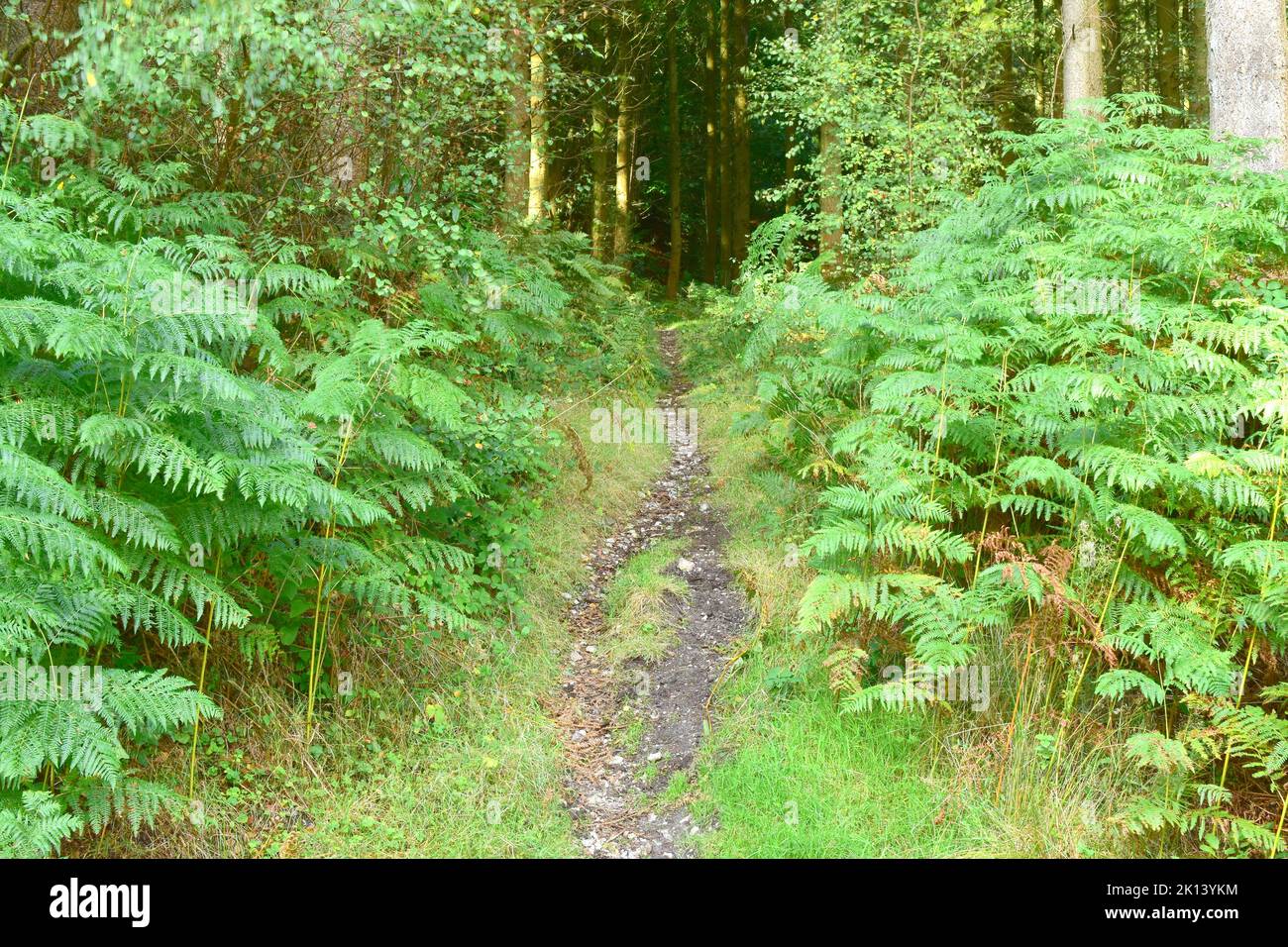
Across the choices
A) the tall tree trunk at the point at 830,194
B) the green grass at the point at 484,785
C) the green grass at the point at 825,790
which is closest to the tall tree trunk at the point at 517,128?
the tall tree trunk at the point at 830,194

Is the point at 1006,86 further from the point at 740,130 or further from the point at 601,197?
the point at 740,130

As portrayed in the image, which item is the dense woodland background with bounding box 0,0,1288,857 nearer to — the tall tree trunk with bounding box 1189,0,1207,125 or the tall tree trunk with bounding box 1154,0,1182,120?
the tall tree trunk with bounding box 1189,0,1207,125

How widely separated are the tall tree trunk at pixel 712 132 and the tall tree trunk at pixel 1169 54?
1133cm

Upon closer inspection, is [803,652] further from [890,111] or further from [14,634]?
[890,111]

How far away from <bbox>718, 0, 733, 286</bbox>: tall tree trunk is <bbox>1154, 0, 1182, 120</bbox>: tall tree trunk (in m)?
9.41

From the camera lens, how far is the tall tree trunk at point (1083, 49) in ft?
31.2

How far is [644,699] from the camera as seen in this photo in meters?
5.76

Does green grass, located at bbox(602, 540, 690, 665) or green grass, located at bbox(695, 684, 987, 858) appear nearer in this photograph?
green grass, located at bbox(695, 684, 987, 858)

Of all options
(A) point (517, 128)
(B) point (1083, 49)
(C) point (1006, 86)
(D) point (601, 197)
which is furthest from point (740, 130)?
(A) point (517, 128)

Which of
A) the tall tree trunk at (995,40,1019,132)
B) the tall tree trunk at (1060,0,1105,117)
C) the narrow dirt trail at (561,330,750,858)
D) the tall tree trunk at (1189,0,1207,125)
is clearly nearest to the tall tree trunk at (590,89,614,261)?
the tall tree trunk at (995,40,1019,132)

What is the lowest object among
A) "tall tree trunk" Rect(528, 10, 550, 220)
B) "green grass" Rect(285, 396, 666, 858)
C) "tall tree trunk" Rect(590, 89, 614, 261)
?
"green grass" Rect(285, 396, 666, 858)

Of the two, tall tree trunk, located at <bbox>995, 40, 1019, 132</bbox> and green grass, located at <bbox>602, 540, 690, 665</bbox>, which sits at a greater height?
tall tree trunk, located at <bbox>995, 40, 1019, 132</bbox>

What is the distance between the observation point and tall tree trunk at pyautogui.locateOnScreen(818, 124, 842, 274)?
11.1 m

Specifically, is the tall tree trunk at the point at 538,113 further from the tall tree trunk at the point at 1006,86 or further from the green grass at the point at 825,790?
the tall tree trunk at the point at 1006,86
